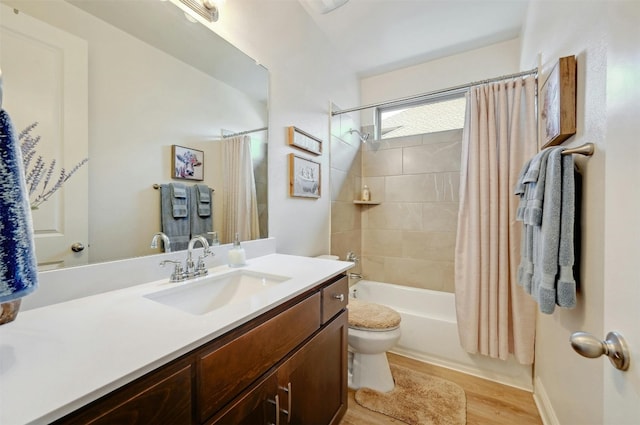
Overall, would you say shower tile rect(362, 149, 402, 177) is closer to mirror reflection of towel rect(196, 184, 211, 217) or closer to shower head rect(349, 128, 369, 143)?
shower head rect(349, 128, 369, 143)

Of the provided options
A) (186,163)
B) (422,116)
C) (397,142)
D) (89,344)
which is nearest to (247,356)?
(89,344)

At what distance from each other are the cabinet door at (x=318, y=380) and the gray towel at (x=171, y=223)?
68 cm

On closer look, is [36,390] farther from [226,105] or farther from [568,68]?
[568,68]

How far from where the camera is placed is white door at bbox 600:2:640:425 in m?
0.42

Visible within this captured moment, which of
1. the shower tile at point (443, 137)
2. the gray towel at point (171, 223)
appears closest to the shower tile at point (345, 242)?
the shower tile at point (443, 137)

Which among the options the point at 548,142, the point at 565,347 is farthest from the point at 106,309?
the point at 548,142

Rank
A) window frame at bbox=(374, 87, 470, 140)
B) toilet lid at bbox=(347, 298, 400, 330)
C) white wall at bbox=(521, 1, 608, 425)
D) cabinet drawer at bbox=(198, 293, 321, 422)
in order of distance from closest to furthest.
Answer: cabinet drawer at bbox=(198, 293, 321, 422) → white wall at bbox=(521, 1, 608, 425) → toilet lid at bbox=(347, 298, 400, 330) → window frame at bbox=(374, 87, 470, 140)

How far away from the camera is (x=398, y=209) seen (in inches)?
105

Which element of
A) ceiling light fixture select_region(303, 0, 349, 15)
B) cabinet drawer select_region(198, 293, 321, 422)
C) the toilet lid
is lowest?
the toilet lid

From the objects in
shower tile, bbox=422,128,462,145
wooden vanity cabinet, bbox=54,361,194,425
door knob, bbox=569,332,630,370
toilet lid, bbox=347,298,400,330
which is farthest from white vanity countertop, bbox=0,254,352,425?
shower tile, bbox=422,128,462,145

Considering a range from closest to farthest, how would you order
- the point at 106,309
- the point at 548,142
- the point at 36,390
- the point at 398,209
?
the point at 36,390, the point at 106,309, the point at 548,142, the point at 398,209

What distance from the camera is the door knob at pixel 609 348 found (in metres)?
0.44

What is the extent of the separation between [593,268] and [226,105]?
65.6 inches

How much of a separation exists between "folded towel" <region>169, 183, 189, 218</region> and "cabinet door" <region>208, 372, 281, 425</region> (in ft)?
2.48
